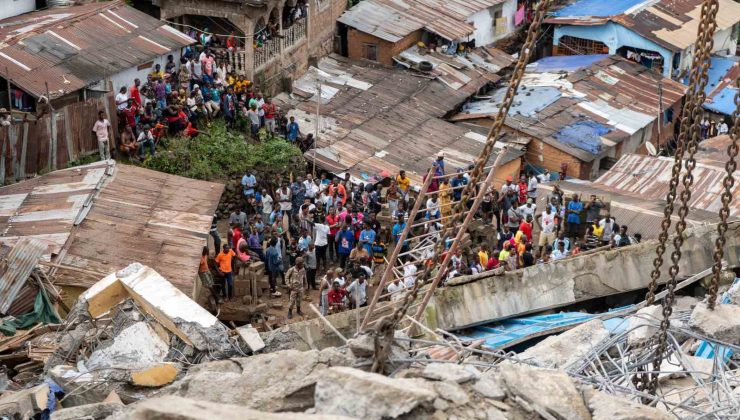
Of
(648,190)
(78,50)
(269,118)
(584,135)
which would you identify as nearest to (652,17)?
(584,135)

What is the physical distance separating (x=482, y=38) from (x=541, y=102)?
6.08 metres

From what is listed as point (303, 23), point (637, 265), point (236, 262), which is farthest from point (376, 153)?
point (637, 265)

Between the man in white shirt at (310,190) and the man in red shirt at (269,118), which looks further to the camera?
the man in red shirt at (269,118)

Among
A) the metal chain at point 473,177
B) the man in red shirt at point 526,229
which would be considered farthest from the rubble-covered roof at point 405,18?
the metal chain at point 473,177

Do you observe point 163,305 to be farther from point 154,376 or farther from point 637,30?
point 637,30

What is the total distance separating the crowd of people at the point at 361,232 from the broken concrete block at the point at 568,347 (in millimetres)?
5771

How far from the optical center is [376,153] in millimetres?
29578

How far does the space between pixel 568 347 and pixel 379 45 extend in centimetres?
2448

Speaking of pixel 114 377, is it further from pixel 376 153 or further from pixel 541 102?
pixel 541 102

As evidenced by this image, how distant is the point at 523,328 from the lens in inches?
607

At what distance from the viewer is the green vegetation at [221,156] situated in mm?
25750

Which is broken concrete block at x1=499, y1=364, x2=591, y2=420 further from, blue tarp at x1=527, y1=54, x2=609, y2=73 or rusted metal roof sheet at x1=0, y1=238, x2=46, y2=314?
blue tarp at x1=527, y1=54, x2=609, y2=73

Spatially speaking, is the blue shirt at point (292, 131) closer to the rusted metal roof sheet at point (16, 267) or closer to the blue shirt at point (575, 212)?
the blue shirt at point (575, 212)

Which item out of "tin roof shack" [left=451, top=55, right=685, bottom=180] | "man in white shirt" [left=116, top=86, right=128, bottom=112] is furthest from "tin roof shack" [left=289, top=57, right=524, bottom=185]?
"man in white shirt" [left=116, top=86, right=128, bottom=112]
